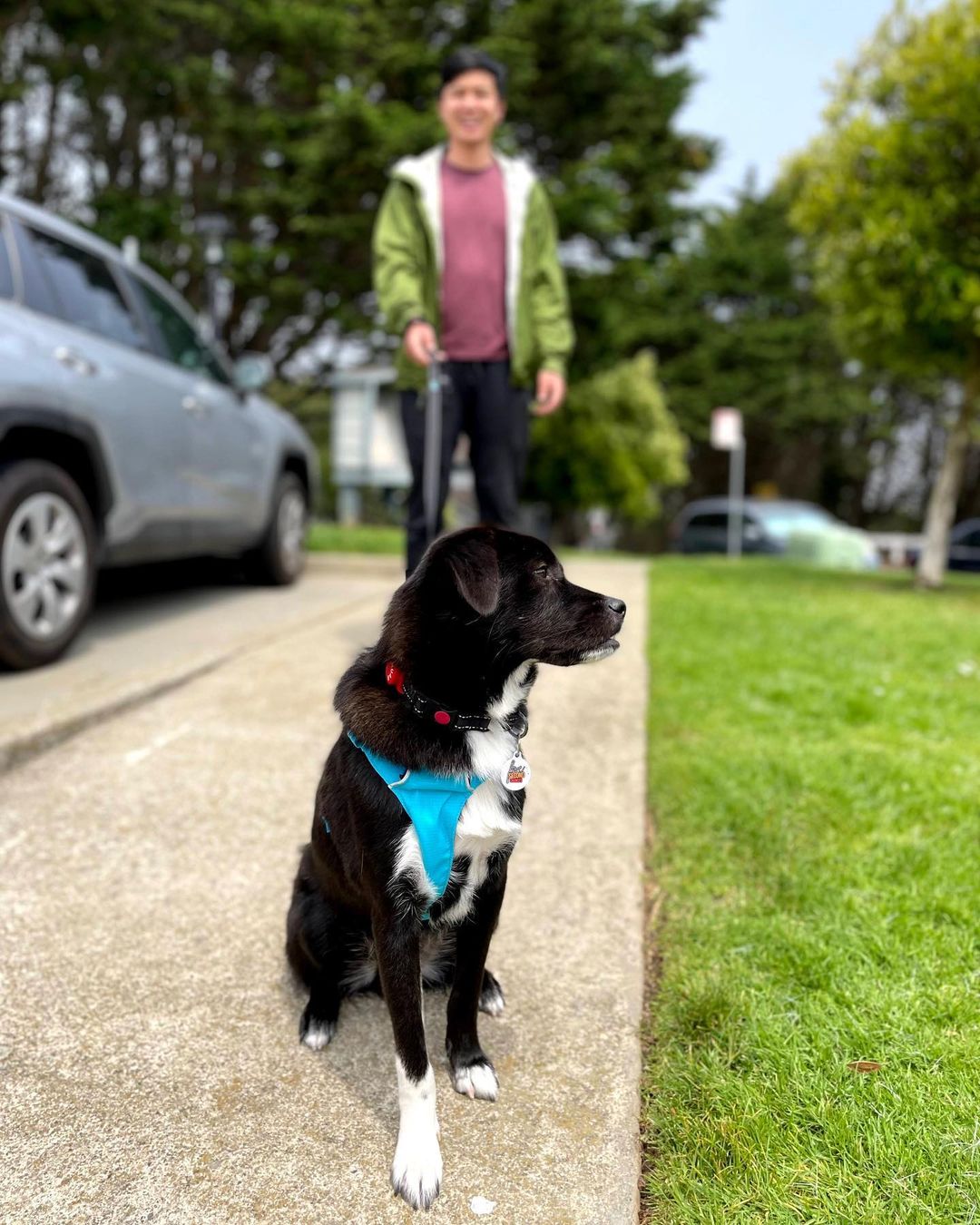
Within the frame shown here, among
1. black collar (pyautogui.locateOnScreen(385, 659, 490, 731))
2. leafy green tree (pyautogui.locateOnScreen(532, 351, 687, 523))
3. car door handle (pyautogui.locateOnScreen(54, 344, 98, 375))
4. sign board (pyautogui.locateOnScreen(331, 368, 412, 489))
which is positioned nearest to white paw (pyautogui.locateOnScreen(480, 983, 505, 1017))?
black collar (pyautogui.locateOnScreen(385, 659, 490, 731))

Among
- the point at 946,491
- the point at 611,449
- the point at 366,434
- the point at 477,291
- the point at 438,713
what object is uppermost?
the point at 611,449

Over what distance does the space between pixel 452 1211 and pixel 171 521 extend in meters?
4.39

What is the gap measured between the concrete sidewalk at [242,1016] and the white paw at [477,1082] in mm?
39

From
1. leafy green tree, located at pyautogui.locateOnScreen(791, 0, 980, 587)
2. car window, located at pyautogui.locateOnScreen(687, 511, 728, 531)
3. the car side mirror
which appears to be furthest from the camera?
car window, located at pyautogui.locateOnScreen(687, 511, 728, 531)

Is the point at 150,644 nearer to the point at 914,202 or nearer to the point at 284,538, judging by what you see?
the point at 284,538

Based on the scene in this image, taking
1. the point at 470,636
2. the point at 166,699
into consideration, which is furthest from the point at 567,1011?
the point at 166,699

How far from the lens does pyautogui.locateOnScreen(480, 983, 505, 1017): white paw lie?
2.22 m

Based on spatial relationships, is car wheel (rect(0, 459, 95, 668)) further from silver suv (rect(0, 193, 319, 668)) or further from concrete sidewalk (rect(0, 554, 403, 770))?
concrete sidewalk (rect(0, 554, 403, 770))

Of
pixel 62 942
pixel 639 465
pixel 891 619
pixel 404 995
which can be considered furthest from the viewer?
pixel 639 465

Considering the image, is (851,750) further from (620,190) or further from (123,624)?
(620,190)

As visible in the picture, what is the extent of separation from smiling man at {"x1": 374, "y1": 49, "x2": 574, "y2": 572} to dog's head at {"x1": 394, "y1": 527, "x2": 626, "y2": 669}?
2.27 metres

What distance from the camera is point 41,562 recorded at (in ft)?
14.0

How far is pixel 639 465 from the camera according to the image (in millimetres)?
29359

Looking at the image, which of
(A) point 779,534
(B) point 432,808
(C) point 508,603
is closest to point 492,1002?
(B) point 432,808
